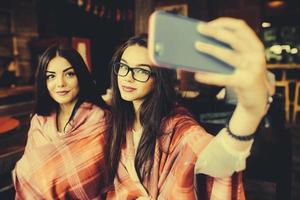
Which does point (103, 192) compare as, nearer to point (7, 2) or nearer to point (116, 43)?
point (7, 2)

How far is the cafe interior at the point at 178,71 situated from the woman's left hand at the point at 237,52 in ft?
3.03

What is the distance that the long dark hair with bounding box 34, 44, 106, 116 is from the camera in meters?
1.72

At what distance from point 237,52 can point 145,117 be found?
769 mm

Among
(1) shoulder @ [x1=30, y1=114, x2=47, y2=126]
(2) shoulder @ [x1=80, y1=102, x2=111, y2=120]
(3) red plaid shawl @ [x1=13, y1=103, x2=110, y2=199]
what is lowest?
(3) red plaid shawl @ [x1=13, y1=103, x2=110, y2=199]

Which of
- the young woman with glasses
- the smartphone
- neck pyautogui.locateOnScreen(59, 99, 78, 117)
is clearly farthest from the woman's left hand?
neck pyautogui.locateOnScreen(59, 99, 78, 117)

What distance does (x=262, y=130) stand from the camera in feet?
5.80

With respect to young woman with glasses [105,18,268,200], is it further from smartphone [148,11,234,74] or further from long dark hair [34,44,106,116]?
long dark hair [34,44,106,116]

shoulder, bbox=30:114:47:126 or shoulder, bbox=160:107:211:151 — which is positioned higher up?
shoulder, bbox=160:107:211:151

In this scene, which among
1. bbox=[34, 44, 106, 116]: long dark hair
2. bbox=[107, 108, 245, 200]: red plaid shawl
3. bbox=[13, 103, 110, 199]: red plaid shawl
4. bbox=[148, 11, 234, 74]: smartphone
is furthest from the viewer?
bbox=[34, 44, 106, 116]: long dark hair

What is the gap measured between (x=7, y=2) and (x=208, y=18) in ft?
16.3

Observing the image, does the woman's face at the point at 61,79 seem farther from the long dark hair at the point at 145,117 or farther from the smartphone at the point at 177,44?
the smartphone at the point at 177,44

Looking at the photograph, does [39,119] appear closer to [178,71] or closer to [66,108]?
[66,108]

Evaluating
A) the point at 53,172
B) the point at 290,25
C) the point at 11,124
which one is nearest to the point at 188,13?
the point at 11,124

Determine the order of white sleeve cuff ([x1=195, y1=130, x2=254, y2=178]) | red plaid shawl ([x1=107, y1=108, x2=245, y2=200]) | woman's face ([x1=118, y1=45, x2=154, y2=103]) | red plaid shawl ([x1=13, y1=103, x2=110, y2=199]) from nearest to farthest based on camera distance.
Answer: white sleeve cuff ([x1=195, y1=130, x2=254, y2=178]) < red plaid shawl ([x1=107, y1=108, x2=245, y2=200]) < woman's face ([x1=118, y1=45, x2=154, y2=103]) < red plaid shawl ([x1=13, y1=103, x2=110, y2=199])
